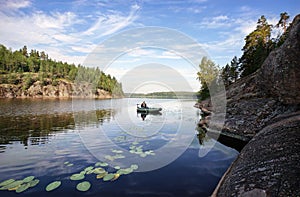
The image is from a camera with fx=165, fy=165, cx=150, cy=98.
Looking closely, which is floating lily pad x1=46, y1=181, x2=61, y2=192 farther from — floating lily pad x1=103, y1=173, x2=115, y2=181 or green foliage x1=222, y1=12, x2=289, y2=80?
green foliage x1=222, y1=12, x2=289, y2=80

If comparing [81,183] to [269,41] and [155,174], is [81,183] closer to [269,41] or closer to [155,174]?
[155,174]

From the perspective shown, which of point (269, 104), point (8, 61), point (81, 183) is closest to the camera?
point (81, 183)

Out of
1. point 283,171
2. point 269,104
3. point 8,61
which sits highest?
point 8,61

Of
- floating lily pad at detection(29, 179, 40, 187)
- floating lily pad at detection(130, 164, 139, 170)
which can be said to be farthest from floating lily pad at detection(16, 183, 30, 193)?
floating lily pad at detection(130, 164, 139, 170)

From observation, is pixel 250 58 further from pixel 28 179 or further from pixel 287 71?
pixel 28 179

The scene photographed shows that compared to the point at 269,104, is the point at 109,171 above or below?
below

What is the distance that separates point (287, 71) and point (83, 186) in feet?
52.2

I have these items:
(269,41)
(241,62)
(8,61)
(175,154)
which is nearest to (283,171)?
(175,154)

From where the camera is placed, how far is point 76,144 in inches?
604

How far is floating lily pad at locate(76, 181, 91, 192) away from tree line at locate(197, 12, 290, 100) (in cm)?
4231

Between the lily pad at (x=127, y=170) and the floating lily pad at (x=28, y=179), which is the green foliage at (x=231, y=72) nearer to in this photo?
the lily pad at (x=127, y=170)

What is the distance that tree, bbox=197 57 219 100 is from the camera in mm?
62494

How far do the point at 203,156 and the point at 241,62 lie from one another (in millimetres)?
51835

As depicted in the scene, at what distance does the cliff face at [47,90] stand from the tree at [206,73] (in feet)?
232
